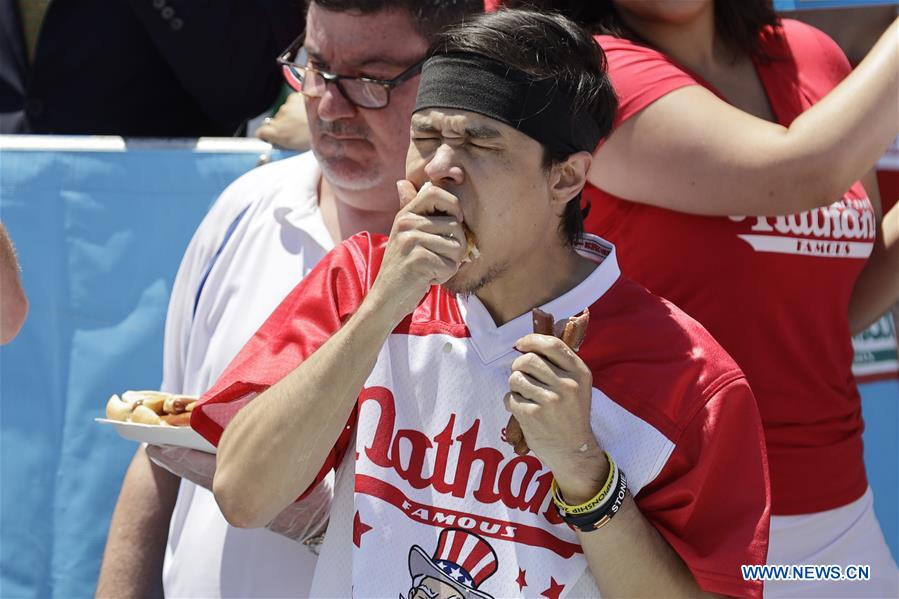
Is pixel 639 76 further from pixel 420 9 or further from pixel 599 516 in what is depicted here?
→ pixel 599 516

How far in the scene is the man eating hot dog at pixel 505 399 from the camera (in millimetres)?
1802

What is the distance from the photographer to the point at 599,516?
1766mm

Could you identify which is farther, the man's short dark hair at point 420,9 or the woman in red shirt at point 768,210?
the man's short dark hair at point 420,9

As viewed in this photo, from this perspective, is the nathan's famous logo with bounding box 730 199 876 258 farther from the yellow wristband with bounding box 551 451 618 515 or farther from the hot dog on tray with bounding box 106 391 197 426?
the hot dog on tray with bounding box 106 391 197 426

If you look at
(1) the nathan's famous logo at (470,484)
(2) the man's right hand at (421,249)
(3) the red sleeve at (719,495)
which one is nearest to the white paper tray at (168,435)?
(1) the nathan's famous logo at (470,484)

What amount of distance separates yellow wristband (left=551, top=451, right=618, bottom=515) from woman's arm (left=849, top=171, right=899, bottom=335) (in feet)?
3.53

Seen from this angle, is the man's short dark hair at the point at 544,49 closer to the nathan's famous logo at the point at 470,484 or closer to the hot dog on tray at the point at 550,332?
the hot dog on tray at the point at 550,332

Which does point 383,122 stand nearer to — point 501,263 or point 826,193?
point 501,263

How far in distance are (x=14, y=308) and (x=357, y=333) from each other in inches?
35.4

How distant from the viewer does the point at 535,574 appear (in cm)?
187

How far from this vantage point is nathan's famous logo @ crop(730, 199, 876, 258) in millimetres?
2330

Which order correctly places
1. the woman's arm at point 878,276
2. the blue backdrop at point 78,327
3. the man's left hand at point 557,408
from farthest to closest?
the blue backdrop at point 78,327, the woman's arm at point 878,276, the man's left hand at point 557,408
